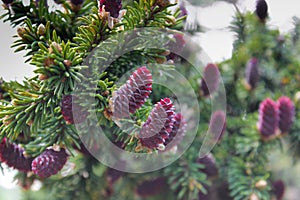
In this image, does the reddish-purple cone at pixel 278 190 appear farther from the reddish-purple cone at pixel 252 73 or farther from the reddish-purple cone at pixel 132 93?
the reddish-purple cone at pixel 132 93

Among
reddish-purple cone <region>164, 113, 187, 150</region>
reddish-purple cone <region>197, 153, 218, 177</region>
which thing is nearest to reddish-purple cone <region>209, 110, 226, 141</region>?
reddish-purple cone <region>197, 153, 218, 177</region>

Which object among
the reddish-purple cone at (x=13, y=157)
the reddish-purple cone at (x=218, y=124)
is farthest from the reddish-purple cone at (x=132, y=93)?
the reddish-purple cone at (x=218, y=124)

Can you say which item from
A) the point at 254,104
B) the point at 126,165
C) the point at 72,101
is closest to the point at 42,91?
the point at 72,101

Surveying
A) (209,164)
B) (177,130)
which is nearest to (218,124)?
(209,164)

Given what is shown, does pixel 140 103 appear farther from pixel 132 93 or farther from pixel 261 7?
pixel 261 7

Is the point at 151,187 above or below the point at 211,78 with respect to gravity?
below

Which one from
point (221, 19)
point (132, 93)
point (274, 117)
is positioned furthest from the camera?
point (221, 19)
